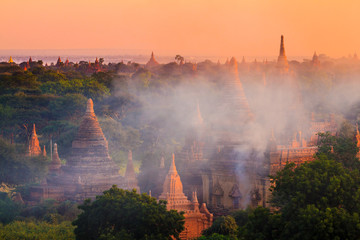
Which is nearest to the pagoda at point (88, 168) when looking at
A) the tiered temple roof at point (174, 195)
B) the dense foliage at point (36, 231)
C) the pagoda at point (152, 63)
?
the tiered temple roof at point (174, 195)

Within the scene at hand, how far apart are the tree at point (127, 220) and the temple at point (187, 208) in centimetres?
476

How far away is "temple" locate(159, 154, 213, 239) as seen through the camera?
3709 cm

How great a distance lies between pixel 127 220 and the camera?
30969 millimetres

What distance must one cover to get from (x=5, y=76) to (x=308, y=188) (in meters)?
60.2

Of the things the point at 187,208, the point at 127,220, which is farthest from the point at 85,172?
the point at 127,220

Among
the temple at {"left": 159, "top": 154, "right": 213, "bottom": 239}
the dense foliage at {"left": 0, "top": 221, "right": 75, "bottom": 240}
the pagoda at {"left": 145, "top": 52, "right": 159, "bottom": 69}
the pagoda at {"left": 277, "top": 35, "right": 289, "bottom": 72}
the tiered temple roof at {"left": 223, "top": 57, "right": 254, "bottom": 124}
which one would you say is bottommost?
the dense foliage at {"left": 0, "top": 221, "right": 75, "bottom": 240}

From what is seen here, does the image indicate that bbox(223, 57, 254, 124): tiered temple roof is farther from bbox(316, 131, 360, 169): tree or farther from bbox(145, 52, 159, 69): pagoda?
bbox(145, 52, 159, 69): pagoda

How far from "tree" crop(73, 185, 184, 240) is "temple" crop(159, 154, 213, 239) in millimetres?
4755

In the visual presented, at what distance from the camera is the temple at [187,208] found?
122ft

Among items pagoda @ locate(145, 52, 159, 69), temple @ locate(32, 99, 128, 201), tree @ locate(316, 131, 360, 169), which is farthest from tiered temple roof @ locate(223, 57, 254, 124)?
pagoda @ locate(145, 52, 159, 69)

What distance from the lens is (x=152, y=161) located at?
52.2 m

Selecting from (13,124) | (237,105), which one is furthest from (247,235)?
(13,124)

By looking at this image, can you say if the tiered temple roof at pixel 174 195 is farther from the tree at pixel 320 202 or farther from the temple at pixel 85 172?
the tree at pixel 320 202

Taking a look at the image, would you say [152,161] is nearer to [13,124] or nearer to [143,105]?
[13,124]
